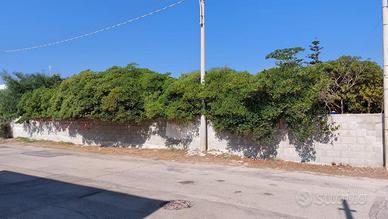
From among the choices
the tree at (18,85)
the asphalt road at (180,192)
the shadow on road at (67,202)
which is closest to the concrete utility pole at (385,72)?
the asphalt road at (180,192)

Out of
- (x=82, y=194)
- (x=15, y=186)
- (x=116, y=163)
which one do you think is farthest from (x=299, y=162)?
(x=15, y=186)

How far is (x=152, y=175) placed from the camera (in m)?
11.2

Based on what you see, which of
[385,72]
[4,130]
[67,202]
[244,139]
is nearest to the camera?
[67,202]

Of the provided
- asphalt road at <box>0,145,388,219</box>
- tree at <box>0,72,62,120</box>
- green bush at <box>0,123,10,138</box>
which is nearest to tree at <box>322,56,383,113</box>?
asphalt road at <box>0,145,388,219</box>

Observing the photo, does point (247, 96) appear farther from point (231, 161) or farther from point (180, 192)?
point (180, 192)

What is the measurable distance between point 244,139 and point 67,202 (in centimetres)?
768

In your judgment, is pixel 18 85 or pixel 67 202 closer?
pixel 67 202

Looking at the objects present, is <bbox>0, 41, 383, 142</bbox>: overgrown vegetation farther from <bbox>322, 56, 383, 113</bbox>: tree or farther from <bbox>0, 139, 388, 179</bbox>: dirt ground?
<bbox>0, 139, 388, 179</bbox>: dirt ground

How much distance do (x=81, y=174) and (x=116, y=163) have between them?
7.36ft

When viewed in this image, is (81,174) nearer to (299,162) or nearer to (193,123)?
(193,123)

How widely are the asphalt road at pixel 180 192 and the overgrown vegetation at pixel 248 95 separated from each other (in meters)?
1.95

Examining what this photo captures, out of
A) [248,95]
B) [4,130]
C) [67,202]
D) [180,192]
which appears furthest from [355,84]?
[4,130]

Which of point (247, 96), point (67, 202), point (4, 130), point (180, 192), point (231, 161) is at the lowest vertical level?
point (67, 202)

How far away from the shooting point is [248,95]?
13.0 meters
